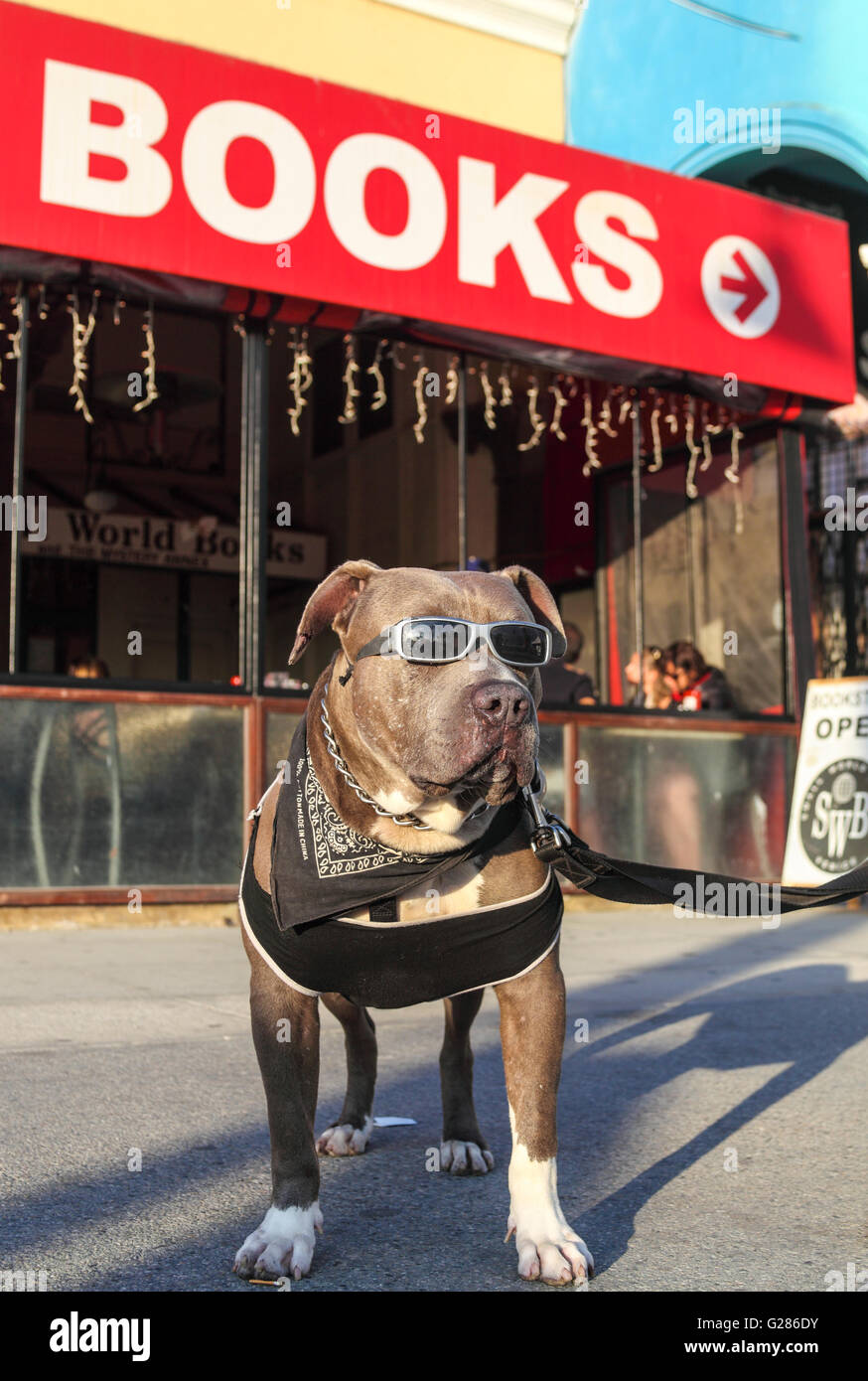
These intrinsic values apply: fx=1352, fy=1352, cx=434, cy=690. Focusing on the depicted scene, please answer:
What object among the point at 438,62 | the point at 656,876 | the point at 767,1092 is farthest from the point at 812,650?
the point at 656,876

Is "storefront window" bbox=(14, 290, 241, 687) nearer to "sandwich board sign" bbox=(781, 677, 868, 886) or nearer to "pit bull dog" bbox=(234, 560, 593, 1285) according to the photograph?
"sandwich board sign" bbox=(781, 677, 868, 886)

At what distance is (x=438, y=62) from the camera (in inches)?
410

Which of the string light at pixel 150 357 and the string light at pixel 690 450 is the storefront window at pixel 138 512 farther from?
the string light at pixel 690 450

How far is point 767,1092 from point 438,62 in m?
8.62

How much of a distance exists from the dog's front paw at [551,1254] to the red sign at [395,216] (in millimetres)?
6888

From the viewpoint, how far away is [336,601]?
3117 millimetres

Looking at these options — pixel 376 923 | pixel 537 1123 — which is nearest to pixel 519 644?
pixel 376 923

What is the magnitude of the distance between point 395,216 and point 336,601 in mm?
6845

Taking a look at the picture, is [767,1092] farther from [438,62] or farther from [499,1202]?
[438,62]

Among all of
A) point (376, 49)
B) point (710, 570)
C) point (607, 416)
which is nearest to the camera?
point (376, 49)

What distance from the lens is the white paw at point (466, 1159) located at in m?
3.46

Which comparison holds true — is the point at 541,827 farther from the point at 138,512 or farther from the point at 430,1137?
the point at 138,512

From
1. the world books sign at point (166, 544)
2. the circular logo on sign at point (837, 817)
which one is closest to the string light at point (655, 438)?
the circular logo on sign at point (837, 817)

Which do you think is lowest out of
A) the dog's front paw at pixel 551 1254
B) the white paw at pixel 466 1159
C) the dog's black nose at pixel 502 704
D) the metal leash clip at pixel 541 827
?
the white paw at pixel 466 1159
